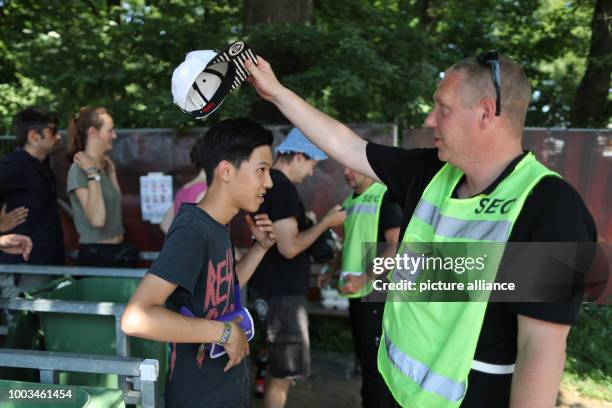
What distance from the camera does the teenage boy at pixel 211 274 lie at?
5.57 feet

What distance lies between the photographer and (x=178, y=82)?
6.00ft

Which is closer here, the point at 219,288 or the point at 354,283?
the point at 219,288

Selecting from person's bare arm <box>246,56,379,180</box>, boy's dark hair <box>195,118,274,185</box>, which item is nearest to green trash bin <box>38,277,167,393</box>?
boy's dark hair <box>195,118,274,185</box>

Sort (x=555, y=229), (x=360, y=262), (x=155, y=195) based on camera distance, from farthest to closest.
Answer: (x=155, y=195), (x=360, y=262), (x=555, y=229)

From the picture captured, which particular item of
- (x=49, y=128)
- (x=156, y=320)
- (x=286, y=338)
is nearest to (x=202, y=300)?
(x=156, y=320)

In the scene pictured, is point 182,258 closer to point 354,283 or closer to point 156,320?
point 156,320

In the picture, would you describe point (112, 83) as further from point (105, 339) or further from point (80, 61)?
point (105, 339)

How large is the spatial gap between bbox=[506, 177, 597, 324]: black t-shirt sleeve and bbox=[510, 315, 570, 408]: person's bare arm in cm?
3

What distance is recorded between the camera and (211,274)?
75.7 inches

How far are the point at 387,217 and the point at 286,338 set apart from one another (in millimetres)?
1021

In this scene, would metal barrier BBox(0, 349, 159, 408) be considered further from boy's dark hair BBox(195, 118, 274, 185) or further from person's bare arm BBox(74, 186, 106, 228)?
person's bare arm BBox(74, 186, 106, 228)

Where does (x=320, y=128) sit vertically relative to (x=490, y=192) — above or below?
above

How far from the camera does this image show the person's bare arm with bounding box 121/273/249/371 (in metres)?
1.58

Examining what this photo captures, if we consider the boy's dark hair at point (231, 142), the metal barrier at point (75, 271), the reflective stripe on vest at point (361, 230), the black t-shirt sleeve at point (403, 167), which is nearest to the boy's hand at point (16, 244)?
the metal barrier at point (75, 271)
